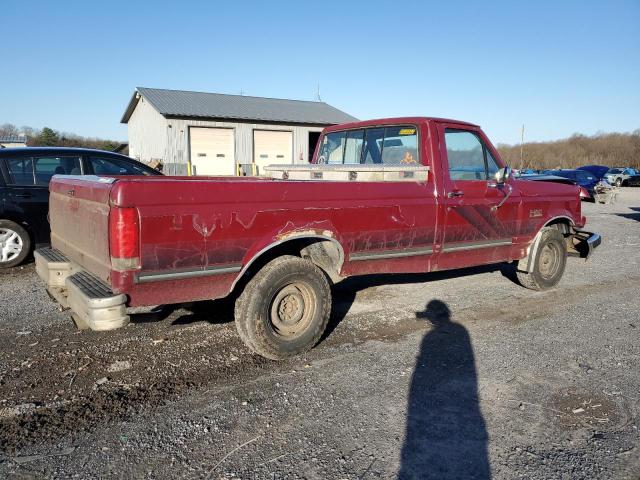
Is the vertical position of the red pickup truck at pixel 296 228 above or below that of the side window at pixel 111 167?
below

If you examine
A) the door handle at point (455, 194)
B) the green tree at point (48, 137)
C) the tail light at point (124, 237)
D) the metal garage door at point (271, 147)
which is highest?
the green tree at point (48, 137)

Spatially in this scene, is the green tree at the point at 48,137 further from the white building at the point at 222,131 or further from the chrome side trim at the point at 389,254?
the chrome side trim at the point at 389,254

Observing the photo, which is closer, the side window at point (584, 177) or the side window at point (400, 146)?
the side window at point (400, 146)

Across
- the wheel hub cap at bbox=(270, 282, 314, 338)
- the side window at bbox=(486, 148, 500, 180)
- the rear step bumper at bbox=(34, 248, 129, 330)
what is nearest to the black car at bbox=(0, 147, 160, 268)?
the rear step bumper at bbox=(34, 248, 129, 330)

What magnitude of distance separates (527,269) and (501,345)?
2015 millimetres

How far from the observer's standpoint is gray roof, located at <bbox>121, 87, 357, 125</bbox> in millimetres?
24453

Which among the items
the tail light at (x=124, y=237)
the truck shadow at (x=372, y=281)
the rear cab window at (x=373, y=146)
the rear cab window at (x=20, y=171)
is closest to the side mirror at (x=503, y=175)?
the rear cab window at (x=373, y=146)

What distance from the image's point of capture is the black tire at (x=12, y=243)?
6.77m

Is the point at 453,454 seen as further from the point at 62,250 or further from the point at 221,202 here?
the point at 62,250

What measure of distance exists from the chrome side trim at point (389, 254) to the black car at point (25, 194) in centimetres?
501

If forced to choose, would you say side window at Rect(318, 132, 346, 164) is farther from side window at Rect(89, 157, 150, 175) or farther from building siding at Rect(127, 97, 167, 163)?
building siding at Rect(127, 97, 167, 163)

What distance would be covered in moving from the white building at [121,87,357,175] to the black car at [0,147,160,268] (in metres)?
15.6

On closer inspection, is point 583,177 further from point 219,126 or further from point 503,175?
point 503,175

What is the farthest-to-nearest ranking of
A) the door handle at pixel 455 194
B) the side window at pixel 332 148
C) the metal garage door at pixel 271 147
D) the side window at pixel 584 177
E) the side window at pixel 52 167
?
the metal garage door at pixel 271 147, the side window at pixel 584 177, the side window at pixel 52 167, the side window at pixel 332 148, the door handle at pixel 455 194
